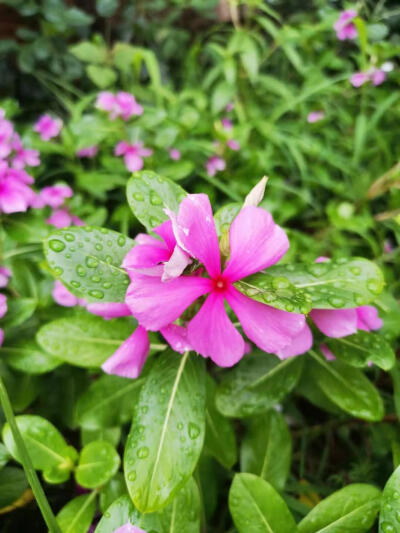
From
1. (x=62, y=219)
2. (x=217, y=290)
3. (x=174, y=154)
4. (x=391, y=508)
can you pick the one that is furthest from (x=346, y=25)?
(x=391, y=508)

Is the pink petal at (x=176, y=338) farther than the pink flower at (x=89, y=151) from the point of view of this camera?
No

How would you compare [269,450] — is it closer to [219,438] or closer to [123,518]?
[219,438]

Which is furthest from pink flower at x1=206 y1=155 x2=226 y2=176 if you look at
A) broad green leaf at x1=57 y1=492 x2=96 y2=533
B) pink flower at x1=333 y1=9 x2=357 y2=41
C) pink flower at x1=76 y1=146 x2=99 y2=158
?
broad green leaf at x1=57 y1=492 x2=96 y2=533

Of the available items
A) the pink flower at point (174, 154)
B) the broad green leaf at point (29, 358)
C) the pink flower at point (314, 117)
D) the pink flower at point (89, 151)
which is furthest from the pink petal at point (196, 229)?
the pink flower at point (314, 117)

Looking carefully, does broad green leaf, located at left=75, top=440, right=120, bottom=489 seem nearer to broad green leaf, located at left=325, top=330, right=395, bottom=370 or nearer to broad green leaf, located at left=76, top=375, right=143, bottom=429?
broad green leaf, located at left=76, top=375, right=143, bottom=429

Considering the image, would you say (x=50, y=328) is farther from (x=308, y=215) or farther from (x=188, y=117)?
(x=308, y=215)

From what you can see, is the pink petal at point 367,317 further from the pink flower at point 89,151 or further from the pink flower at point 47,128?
the pink flower at point 47,128
